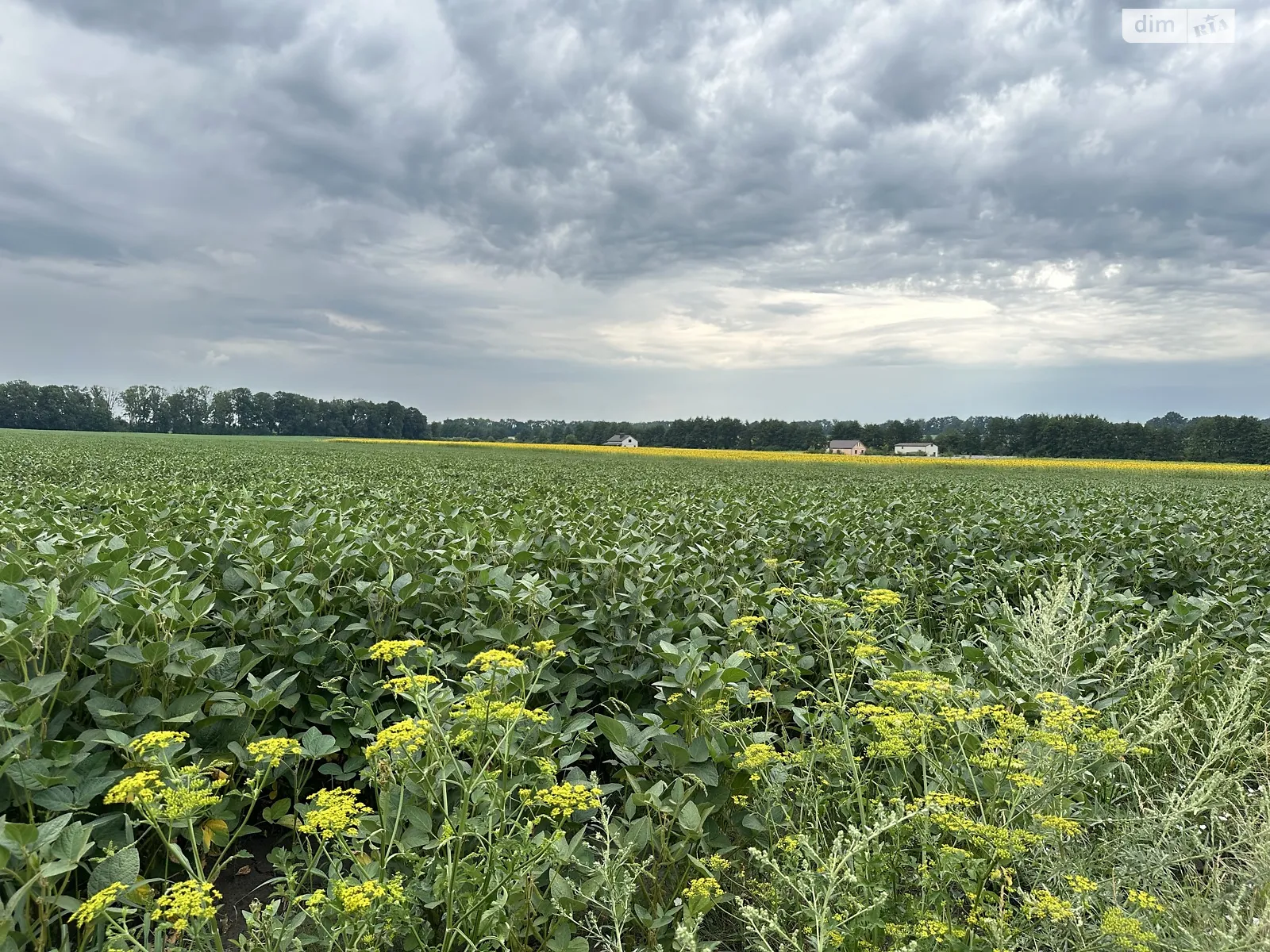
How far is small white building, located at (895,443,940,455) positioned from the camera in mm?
90319

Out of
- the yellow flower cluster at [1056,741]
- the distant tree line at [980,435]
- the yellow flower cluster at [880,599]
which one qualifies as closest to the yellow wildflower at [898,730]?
the yellow flower cluster at [1056,741]

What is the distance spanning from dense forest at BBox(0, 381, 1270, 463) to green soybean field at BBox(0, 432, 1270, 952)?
91743 mm

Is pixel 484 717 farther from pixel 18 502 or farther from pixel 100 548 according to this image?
pixel 18 502

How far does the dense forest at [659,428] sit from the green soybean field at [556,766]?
301ft

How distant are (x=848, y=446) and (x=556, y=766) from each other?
10140cm

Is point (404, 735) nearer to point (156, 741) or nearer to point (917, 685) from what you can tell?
point (156, 741)

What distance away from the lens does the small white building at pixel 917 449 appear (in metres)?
90.3

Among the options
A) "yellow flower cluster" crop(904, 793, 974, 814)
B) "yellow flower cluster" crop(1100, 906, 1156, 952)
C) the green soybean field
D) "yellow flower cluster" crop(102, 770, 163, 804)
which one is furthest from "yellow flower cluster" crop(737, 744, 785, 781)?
"yellow flower cluster" crop(102, 770, 163, 804)

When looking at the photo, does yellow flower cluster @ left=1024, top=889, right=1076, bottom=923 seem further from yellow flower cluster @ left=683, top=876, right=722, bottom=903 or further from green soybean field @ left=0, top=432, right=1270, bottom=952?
yellow flower cluster @ left=683, top=876, right=722, bottom=903

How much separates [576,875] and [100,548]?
9.68 feet

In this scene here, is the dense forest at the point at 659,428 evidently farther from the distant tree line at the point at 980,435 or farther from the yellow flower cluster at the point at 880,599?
the yellow flower cluster at the point at 880,599

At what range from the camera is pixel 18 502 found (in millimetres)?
6051

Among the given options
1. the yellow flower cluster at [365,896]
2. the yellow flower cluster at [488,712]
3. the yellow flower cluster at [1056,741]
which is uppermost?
the yellow flower cluster at [488,712]

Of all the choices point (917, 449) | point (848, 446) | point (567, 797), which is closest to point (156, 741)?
point (567, 797)
